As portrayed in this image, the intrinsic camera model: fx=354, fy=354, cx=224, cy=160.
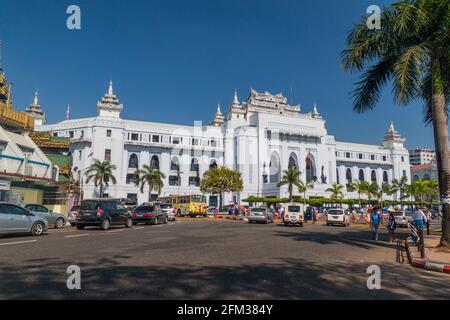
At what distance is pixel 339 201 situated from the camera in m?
63.3

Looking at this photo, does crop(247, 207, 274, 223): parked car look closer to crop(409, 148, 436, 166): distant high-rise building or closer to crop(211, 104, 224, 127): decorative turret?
crop(211, 104, 224, 127): decorative turret

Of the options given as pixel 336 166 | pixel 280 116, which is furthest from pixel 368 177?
pixel 280 116

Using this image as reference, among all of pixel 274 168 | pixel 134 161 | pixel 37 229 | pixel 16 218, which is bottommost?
pixel 37 229

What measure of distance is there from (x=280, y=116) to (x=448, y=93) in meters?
65.6

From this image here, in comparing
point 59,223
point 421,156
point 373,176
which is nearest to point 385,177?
point 373,176

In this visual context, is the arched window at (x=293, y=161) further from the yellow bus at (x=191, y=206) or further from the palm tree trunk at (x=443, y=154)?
the palm tree trunk at (x=443, y=154)

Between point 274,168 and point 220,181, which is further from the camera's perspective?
point 274,168

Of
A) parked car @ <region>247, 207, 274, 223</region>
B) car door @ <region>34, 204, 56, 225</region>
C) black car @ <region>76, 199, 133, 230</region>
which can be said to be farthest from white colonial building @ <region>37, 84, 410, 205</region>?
black car @ <region>76, 199, 133, 230</region>

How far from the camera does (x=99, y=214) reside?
65.7 ft

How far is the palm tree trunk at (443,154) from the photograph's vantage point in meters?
12.6

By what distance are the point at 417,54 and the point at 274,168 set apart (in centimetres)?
6525

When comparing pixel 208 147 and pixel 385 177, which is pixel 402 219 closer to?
pixel 208 147

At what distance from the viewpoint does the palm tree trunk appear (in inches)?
497
